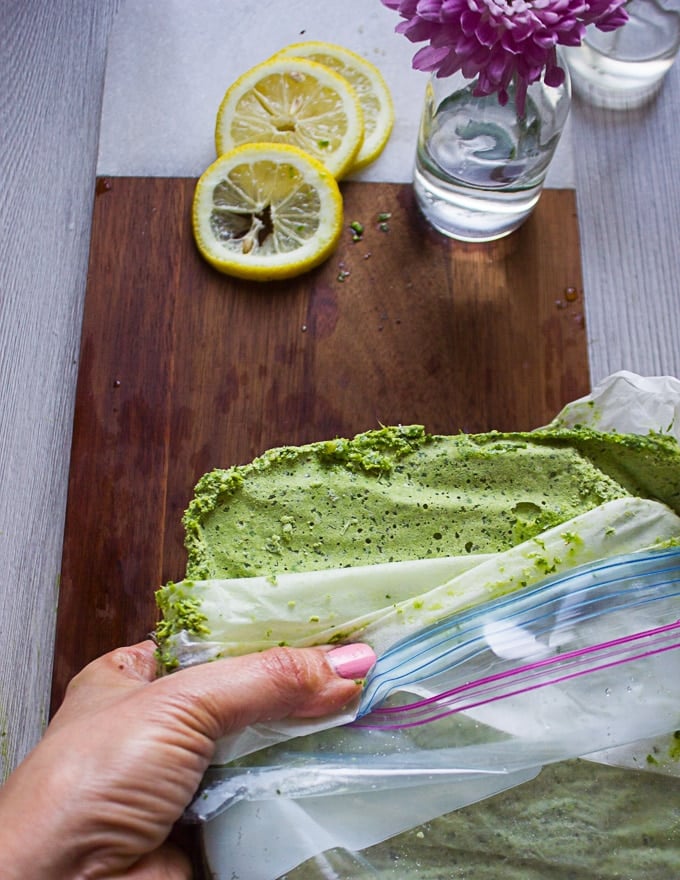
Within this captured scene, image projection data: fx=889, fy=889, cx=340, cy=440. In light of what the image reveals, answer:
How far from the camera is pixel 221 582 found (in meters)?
1.11

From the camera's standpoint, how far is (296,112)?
1443 mm

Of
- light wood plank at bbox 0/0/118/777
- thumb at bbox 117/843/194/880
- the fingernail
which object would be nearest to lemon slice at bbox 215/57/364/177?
light wood plank at bbox 0/0/118/777

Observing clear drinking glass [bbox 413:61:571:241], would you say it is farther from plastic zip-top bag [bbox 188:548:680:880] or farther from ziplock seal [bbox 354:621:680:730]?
ziplock seal [bbox 354:621:680:730]

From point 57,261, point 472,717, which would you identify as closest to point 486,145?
point 57,261

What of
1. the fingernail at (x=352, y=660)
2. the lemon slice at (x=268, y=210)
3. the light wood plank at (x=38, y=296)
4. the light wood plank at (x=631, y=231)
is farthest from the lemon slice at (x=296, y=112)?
the fingernail at (x=352, y=660)

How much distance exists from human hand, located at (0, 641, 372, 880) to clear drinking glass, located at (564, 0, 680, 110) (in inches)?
44.6

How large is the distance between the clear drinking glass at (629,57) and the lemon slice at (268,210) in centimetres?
53

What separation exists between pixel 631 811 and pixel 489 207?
88 centimetres

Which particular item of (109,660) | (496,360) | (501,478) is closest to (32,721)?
(109,660)

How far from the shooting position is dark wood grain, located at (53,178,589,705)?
4.41 ft

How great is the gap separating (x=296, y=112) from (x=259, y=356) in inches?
16.0

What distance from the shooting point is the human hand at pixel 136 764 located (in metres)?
0.87

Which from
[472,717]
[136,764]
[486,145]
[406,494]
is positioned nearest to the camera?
[136,764]

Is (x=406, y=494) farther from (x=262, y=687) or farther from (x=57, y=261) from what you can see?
(x=57, y=261)
